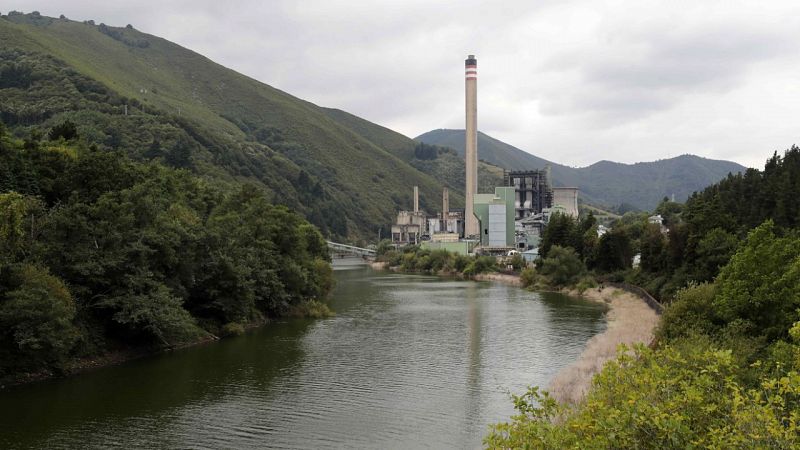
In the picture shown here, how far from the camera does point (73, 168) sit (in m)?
45.4

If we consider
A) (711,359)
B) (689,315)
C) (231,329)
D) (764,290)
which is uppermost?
(764,290)

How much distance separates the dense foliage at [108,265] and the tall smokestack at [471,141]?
93.3 metres

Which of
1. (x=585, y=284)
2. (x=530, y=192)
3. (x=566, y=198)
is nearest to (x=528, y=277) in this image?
(x=585, y=284)

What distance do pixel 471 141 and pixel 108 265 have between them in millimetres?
116012

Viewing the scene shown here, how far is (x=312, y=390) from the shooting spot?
3200 centimetres

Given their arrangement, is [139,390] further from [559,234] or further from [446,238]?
[446,238]

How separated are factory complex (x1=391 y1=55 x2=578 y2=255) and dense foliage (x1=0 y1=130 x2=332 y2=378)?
7536 centimetres

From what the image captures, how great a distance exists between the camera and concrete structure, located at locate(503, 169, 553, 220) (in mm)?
160250

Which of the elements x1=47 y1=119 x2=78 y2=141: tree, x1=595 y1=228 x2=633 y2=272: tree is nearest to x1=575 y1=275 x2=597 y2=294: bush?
x1=595 y1=228 x2=633 y2=272: tree

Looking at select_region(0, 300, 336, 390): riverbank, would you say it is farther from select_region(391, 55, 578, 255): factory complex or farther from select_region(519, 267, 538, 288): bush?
select_region(391, 55, 578, 255): factory complex

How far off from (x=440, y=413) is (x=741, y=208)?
51.2 m

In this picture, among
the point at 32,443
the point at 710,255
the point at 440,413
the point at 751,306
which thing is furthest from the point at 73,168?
the point at 710,255

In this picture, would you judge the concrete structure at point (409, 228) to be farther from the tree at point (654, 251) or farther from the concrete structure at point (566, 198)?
the tree at point (654, 251)

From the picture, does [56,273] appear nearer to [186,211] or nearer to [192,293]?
[192,293]
